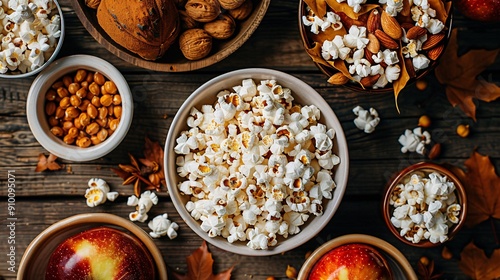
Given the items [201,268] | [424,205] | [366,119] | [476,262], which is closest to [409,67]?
[366,119]

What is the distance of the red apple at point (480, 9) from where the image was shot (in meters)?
1.35

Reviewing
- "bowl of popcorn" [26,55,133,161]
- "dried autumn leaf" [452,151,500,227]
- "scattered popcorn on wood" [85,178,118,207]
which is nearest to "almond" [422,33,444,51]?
"dried autumn leaf" [452,151,500,227]

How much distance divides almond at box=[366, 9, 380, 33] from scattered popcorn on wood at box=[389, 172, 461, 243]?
351 mm

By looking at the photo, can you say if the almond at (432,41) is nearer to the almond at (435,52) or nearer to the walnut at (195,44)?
the almond at (435,52)

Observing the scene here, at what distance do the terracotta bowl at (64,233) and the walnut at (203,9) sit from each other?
48cm

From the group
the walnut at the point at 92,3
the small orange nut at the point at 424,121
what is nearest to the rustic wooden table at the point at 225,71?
the small orange nut at the point at 424,121

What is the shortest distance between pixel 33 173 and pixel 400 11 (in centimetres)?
94

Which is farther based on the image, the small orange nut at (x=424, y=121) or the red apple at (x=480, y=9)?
the small orange nut at (x=424, y=121)

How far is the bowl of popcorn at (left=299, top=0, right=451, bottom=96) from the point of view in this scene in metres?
1.25

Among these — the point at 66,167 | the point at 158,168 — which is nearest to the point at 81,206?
the point at 66,167

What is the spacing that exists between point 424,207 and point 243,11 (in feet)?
1.97

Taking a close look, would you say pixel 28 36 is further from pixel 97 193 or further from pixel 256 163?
pixel 256 163

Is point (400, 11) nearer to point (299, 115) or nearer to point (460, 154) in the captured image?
point (299, 115)

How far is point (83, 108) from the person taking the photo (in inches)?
55.3
